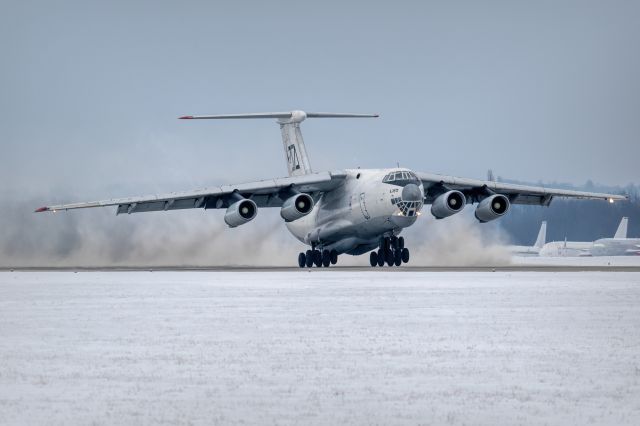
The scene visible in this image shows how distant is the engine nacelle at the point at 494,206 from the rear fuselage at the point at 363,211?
108 inches

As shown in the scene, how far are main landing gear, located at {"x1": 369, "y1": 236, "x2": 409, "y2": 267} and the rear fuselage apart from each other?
0.34 m

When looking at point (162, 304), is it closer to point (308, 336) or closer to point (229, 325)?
point (229, 325)

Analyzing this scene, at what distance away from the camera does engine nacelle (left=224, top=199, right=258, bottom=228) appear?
3791cm

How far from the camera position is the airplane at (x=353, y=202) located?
127 ft

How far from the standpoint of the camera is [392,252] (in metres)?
40.7

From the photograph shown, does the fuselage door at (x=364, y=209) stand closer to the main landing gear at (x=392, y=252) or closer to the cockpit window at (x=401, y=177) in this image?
the cockpit window at (x=401, y=177)

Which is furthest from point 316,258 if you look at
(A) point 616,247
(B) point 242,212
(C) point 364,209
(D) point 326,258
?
(A) point 616,247

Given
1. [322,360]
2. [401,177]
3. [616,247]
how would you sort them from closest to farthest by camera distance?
1. [322,360]
2. [401,177]
3. [616,247]

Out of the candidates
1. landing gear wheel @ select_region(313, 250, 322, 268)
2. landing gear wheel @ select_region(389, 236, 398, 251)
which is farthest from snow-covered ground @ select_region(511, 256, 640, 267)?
landing gear wheel @ select_region(313, 250, 322, 268)

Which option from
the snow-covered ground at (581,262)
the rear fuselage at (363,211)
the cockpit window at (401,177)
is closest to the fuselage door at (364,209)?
the rear fuselage at (363,211)

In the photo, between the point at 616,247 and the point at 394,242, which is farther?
the point at 616,247

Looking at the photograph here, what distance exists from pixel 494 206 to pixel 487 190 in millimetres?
2413

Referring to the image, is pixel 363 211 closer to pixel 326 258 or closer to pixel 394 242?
pixel 394 242

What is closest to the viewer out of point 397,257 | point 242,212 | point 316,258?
point 242,212
